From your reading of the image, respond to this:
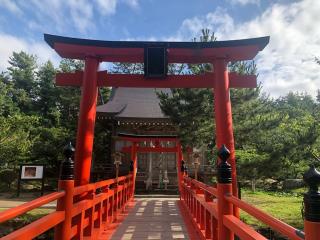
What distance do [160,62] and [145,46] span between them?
0.49 meters

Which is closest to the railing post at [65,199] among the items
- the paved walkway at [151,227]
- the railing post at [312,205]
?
the paved walkway at [151,227]

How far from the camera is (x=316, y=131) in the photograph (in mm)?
10258

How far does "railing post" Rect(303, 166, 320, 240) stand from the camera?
1.54 m

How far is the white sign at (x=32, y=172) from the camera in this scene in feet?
50.0

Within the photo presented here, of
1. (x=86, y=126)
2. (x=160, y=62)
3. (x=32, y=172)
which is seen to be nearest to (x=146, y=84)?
(x=160, y=62)

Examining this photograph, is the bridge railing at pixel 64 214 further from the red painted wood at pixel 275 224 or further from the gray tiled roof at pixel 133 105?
the gray tiled roof at pixel 133 105

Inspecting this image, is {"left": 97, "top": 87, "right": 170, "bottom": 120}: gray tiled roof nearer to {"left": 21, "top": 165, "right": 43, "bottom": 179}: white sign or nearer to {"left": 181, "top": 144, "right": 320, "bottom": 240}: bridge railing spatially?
{"left": 21, "top": 165, "right": 43, "bottom": 179}: white sign

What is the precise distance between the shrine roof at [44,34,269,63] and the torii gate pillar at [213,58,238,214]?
0.96 feet

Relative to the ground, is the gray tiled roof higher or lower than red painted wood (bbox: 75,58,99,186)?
higher

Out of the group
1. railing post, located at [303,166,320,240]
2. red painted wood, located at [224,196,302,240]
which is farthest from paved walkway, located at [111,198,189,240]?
railing post, located at [303,166,320,240]

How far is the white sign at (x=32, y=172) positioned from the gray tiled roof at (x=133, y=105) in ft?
14.3

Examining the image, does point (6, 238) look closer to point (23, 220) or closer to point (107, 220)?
point (107, 220)

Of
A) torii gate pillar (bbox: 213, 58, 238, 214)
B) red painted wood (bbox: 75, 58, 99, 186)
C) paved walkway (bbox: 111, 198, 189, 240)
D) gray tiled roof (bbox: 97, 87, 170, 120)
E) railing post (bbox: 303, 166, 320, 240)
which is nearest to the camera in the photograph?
railing post (bbox: 303, 166, 320, 240)

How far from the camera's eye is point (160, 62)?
703 centimetres
